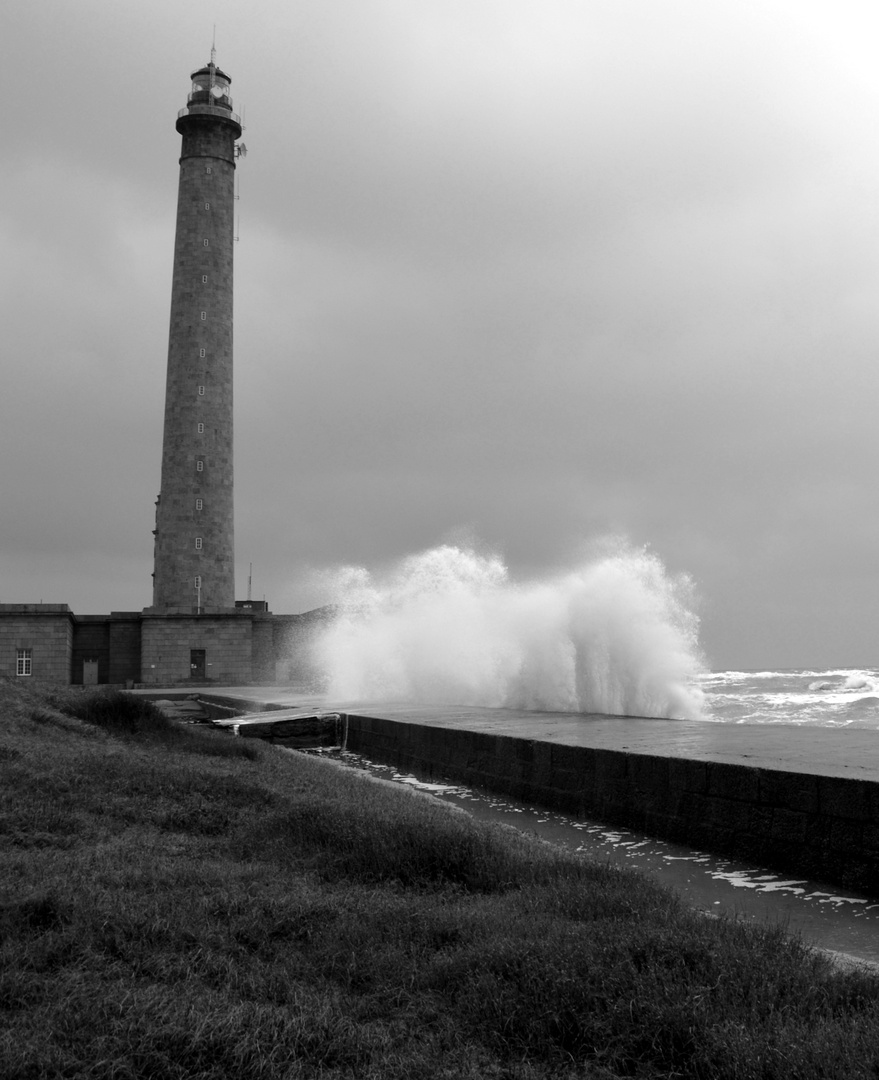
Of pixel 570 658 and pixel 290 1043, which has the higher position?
pixel 570 658

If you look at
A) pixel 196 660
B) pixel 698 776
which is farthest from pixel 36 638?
pixel 698 776

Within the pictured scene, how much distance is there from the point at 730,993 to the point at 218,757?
25.9 ft

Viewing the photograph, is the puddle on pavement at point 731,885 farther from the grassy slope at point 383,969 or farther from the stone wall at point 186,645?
the stone wall at point 186,645

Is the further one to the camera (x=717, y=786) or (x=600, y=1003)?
(x=717, y=786)

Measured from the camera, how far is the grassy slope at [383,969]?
Answer: 2598mm

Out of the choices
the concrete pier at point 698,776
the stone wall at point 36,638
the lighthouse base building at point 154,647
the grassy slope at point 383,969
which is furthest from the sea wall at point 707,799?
the stone wall at point 36,638

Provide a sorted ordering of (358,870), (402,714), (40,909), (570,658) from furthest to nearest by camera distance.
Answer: (570,658), (402,714), (358,870), (40,909)

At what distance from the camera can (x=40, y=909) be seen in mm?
3674

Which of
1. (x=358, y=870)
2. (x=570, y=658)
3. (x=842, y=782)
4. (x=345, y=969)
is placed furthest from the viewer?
(x=570, y=658)

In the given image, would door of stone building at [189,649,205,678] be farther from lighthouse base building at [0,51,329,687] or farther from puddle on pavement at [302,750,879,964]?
puddle on pavement at [302,750,879,964]

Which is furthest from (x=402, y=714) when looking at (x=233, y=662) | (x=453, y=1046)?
(x=233, y=662)

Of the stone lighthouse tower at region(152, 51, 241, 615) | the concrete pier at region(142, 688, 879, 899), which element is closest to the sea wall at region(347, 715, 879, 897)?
the concrete pier at region(142, 688, 879, 899)

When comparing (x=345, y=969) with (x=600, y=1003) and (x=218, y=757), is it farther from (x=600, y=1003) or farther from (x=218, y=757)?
(x=218, y=757)

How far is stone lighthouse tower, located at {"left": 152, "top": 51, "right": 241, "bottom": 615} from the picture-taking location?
36.7 meters
